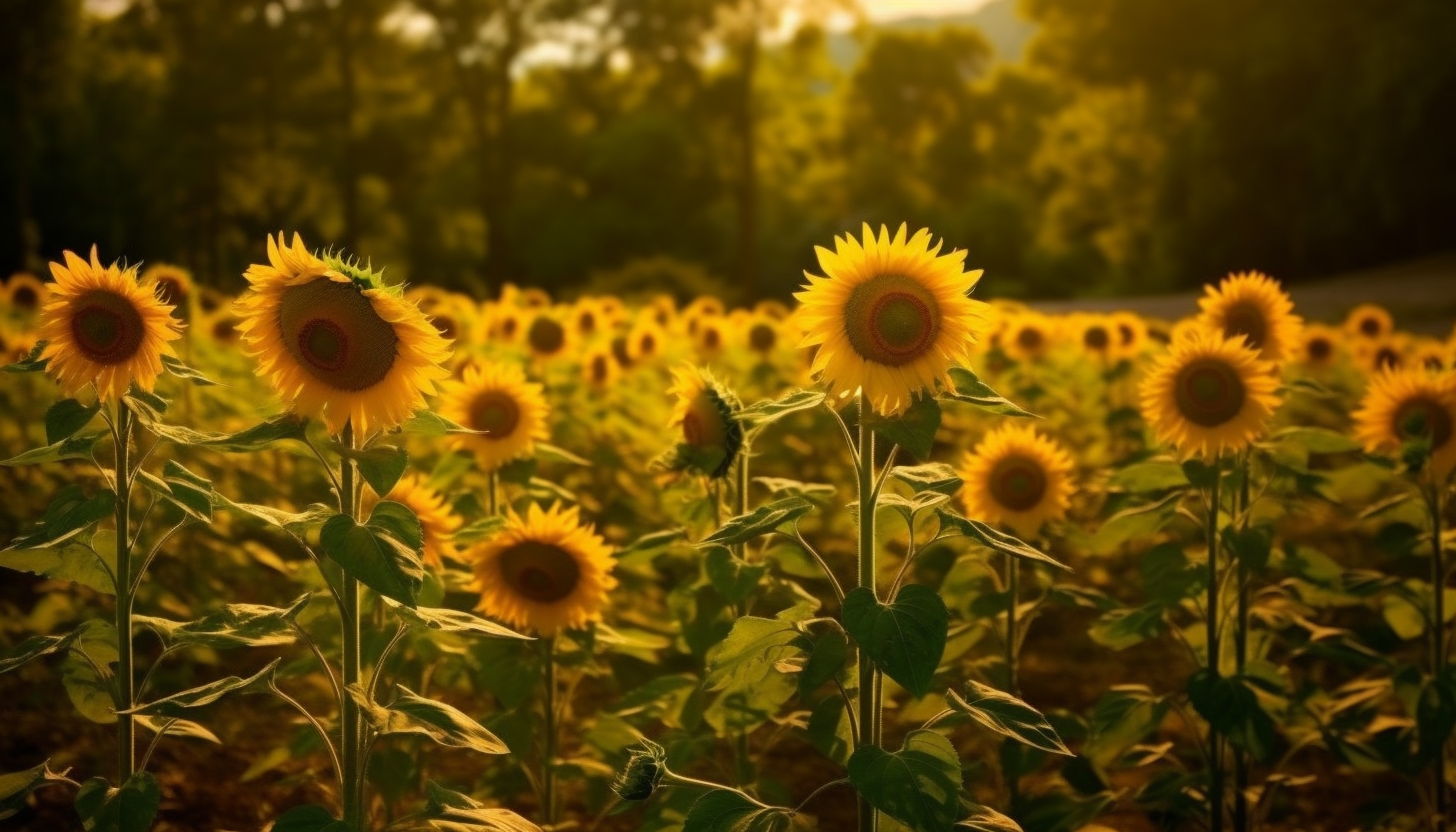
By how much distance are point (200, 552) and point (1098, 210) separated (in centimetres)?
3332

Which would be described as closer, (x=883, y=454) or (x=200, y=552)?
(x=200, y=552)

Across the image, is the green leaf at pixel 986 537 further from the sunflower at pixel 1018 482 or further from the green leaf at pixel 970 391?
the sunflower at pixel 1018 482

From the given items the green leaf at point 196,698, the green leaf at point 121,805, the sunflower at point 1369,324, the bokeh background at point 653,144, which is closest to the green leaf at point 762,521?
the green leaf at point 196,698

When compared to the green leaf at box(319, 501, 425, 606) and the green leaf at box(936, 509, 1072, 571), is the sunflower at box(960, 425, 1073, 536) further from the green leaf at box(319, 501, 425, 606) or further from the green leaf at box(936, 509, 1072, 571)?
the green leaf at box(319, 501, 425, 606)

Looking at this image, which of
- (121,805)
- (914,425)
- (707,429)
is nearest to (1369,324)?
(707,429)

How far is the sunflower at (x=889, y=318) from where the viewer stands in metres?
2.66

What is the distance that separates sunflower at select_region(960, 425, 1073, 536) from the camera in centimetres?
400

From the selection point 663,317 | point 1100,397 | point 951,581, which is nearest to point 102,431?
point 951,581

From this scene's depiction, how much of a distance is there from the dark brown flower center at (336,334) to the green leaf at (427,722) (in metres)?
0.55

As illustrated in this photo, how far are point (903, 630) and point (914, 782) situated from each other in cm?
26

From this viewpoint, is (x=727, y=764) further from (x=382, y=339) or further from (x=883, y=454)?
(x=382, y=339)

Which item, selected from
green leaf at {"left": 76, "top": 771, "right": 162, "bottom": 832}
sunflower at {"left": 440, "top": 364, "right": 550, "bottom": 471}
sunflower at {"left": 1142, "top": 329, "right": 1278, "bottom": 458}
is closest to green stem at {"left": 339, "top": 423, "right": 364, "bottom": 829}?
green leaf at {"left": 76, "top": 771, "right": 162, "bottom": 832}

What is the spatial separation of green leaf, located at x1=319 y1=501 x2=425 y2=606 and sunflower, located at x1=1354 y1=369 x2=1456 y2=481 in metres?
2.73

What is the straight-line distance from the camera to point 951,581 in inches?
146
